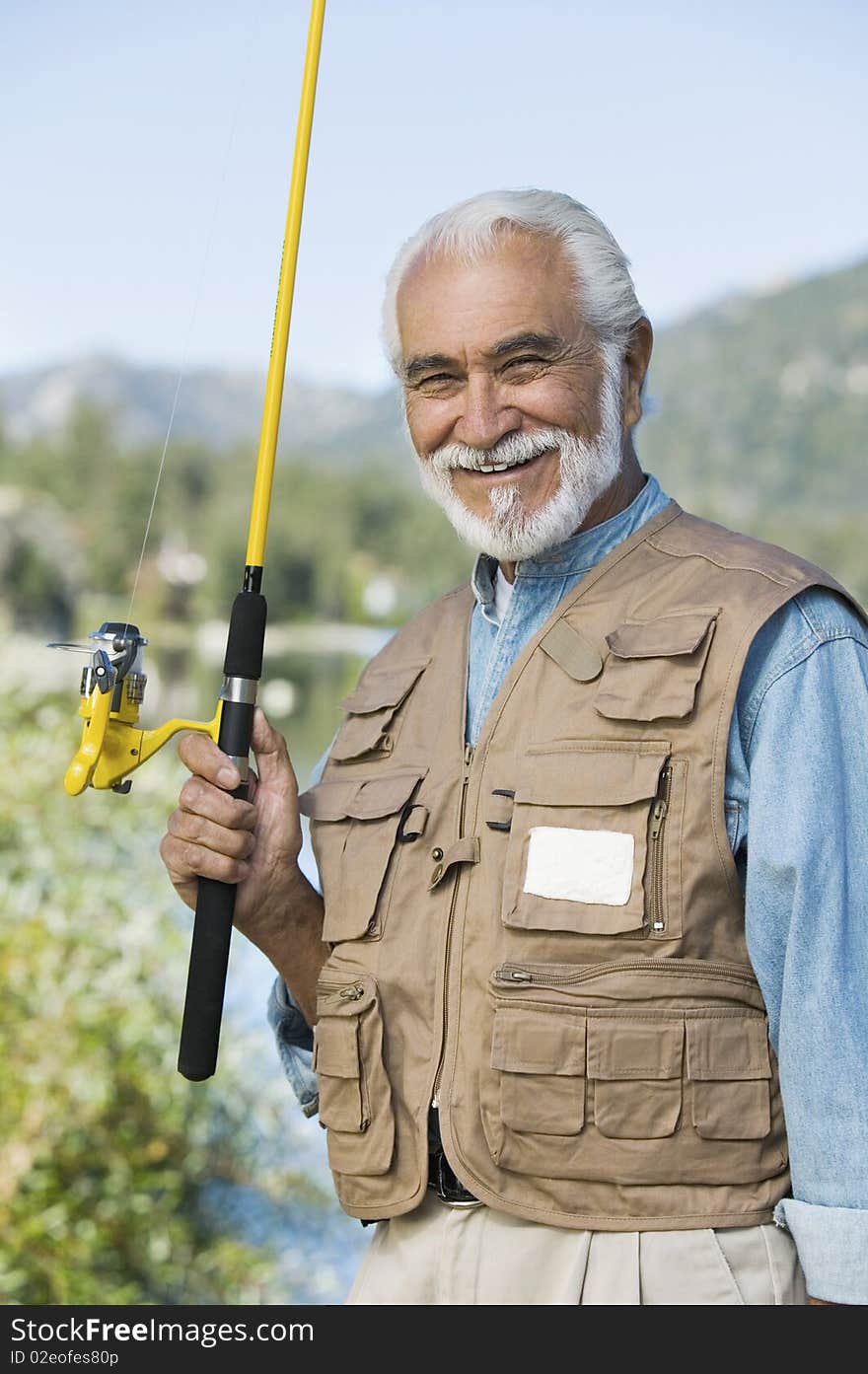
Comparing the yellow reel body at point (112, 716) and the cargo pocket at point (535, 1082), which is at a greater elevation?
the yellow reel body at point (112, 716)

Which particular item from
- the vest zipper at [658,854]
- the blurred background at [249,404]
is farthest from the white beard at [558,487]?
the blurred background at [249,404]

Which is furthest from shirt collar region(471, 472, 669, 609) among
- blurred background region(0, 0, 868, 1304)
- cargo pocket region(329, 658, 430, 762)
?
blurred background region(0, 0, 868, 1304)

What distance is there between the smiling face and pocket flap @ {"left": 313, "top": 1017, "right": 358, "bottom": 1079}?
622mm

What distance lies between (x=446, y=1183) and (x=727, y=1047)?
381 millimetres

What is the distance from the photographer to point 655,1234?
159cm

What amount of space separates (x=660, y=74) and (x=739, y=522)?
2001mm

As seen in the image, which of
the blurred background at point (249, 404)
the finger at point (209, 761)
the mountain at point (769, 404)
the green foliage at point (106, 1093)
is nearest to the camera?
the finger at point (209, 761)

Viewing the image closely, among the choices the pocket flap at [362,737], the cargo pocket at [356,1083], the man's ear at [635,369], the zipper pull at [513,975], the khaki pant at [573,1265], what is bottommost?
the khaki pant at [573,1265]

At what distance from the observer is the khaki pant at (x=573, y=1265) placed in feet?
5.18

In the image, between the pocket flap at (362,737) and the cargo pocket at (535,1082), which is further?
the pocket flap at (362,737)

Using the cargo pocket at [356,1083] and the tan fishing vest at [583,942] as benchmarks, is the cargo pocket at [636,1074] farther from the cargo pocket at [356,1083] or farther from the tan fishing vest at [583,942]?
the cargo pocket at [356,1083]

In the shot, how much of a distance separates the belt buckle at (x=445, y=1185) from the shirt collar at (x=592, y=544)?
0.74 meters
